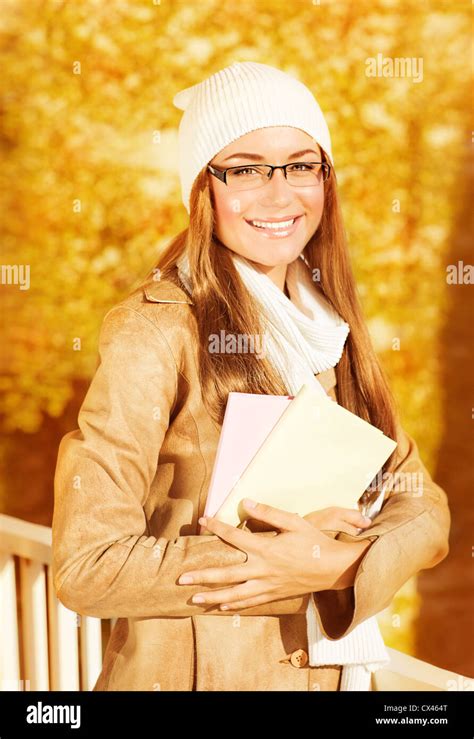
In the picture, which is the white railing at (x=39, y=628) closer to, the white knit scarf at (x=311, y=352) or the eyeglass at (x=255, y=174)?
the white knit scarf at (x=311, y=352)

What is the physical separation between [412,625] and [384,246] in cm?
99

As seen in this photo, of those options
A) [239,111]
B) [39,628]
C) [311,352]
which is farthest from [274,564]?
[39,628]

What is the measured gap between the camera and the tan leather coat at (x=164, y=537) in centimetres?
117

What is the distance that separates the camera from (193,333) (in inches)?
49.0

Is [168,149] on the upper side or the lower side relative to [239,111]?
upper

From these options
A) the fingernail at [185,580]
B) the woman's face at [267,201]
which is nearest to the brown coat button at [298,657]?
the fingernail at [185,580]

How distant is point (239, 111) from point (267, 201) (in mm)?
135

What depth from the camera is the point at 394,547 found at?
50.0 inches

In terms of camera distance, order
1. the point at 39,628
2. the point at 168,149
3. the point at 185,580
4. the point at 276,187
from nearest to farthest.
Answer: the point at 185,580 → the point at 276,187 → the point at 39,628 → the point at 168,149

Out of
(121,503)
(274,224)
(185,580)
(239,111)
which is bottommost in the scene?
(185,580)

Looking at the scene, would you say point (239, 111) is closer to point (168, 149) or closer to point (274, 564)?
point (274, 564)

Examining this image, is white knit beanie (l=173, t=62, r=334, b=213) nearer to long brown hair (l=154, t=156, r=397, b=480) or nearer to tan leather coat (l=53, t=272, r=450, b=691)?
long brown hair (l=154, t=156, r=397, b=480)
